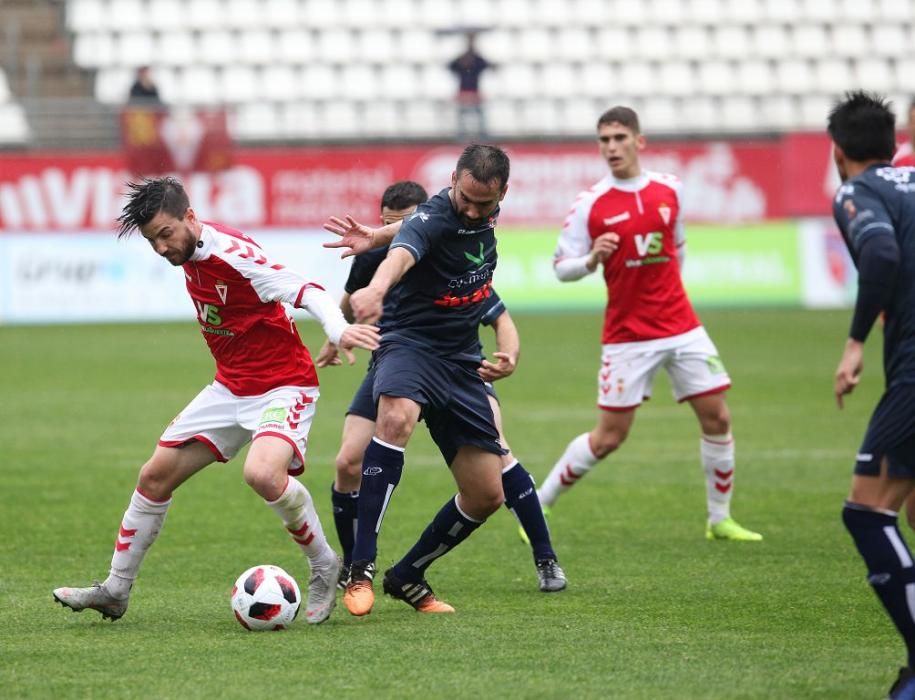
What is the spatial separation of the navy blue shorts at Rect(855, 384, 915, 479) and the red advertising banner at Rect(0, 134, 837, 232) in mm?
18926

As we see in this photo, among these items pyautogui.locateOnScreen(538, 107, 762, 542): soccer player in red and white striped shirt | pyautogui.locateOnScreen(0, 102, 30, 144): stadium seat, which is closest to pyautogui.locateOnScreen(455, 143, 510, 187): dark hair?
pyautogui.locateOnScreen(538, 107, 762, 542): soccer player in red and white striped shirt

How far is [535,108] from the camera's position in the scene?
26.3m

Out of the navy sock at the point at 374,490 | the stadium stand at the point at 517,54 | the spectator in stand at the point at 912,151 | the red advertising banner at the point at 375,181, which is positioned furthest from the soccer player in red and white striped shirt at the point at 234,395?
the stadium stand at the point at 517,54

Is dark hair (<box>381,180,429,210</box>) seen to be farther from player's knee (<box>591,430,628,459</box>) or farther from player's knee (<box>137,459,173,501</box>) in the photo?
player's knee (<box>591,430,628,459</box>)

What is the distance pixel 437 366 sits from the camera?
6.82 meters

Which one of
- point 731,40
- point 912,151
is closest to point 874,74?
point 731,40

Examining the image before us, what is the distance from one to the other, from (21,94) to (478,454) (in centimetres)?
2182

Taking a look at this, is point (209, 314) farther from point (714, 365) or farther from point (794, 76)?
point (794, 76)

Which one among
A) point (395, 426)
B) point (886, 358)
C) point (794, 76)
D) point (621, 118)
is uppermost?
point (794, 76)

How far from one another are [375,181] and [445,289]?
18159 mm

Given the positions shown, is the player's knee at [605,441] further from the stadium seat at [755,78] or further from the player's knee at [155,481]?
the stadium seat at [755,78]

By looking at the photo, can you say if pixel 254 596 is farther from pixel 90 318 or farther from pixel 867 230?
pixel 90 318

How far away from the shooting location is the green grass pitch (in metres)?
5.49

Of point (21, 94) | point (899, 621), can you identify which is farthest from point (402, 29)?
point (899, 621)
